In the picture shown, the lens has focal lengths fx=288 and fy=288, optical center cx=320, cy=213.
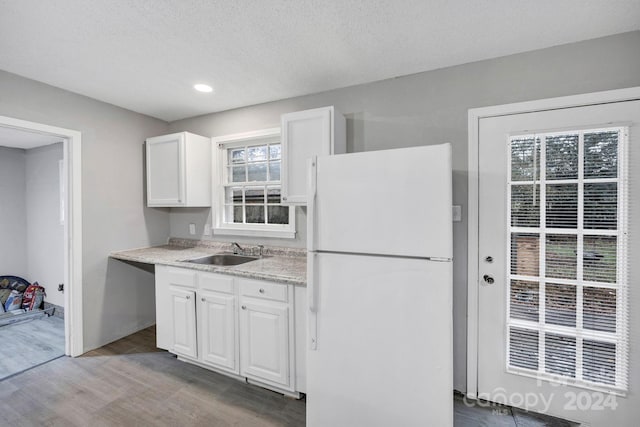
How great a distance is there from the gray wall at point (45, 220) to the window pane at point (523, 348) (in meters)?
5.06

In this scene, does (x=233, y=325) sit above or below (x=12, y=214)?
below

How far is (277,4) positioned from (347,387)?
212 centimetres

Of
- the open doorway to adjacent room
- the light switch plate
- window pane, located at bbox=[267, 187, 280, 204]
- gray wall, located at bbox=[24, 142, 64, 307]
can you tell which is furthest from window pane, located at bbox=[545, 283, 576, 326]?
gray wall, located at bbox=[24, 142, 64, 307]

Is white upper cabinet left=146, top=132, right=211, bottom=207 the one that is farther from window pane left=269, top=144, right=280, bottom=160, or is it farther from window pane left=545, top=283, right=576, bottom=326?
window pane left=545, top=283, right=576, bottom=326

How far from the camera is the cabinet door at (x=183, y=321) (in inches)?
95.7

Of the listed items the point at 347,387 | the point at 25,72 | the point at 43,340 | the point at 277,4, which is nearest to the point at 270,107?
the point at 277,4

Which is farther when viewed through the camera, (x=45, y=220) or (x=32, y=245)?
(x=32, y=245)

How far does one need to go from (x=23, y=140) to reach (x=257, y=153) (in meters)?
3.17

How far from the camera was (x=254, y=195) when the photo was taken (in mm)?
3119

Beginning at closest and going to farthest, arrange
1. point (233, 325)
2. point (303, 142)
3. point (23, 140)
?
point (233, 325)
point (303, 142)
point (23, 140)

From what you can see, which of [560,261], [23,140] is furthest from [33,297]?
[560,261]

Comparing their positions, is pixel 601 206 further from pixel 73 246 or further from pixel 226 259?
pixel 73 246

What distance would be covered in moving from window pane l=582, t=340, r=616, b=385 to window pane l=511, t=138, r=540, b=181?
110 centimetres

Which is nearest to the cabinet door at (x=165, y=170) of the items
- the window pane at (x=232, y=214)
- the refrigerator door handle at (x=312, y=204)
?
the window pane at (x=232, y=214)
